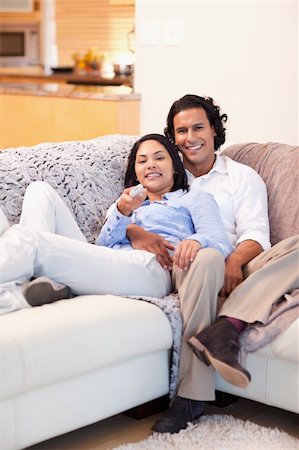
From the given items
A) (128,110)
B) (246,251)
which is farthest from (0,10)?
(246,251)

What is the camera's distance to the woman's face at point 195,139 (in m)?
3.30

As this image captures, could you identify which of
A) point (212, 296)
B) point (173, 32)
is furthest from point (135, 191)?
point (173, 32)

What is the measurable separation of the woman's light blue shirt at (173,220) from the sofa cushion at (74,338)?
1.18 feet

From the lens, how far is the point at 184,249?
2805 millimetres

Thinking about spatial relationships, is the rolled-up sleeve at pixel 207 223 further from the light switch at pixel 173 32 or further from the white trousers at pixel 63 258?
the light switch at pixel 173 32

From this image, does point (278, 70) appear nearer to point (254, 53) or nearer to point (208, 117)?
point (254, 53)

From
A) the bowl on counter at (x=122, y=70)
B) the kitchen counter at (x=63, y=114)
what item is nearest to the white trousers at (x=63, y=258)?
the kitchen counter at (x=63, y=114)

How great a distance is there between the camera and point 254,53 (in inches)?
180

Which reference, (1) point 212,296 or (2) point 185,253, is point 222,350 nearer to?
(1) point 212,296

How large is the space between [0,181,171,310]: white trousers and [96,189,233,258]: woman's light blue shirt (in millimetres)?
119

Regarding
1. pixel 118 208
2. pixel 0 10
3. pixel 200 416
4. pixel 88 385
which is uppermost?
pixel 0 10

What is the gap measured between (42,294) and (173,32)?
2.55 meters

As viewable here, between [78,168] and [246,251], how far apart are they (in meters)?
0.76

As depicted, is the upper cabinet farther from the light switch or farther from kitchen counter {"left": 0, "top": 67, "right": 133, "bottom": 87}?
the light switch
